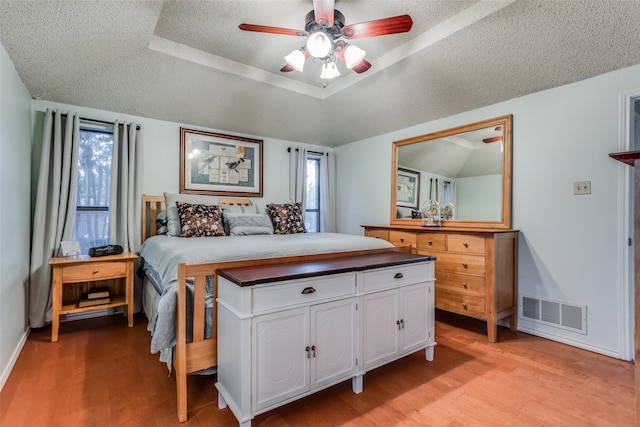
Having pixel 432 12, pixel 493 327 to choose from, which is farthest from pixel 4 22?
pixel 493 327

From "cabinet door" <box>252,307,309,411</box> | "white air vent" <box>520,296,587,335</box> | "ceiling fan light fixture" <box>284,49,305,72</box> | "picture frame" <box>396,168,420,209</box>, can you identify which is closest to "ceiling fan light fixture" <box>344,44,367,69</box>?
"ceiling fan light fixture" <box>284,49,305,72</box>

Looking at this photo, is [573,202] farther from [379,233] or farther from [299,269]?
[299,269]

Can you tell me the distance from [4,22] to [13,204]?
3.83 ft

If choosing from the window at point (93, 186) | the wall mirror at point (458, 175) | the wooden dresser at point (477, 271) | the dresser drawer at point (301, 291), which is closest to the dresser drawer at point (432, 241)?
the wooden dresser at point (477, 271)

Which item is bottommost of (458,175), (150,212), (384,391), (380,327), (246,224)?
(384,391)

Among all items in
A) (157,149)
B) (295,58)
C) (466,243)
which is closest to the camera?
(295,58)

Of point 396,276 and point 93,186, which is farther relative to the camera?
point 93,186

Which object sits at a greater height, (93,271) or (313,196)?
(313,196)

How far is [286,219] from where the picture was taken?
364 centimetres

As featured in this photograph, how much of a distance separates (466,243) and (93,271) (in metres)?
3.27

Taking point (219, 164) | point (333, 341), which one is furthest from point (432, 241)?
point (219, 164)

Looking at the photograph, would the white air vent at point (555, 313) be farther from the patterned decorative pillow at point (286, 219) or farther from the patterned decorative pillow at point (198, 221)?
the patterned decorative pillow at point (198, 221)

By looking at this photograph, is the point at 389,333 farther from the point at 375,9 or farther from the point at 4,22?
the point at 4,22

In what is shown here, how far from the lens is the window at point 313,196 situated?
4.85 metres
